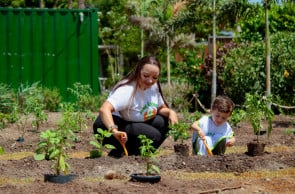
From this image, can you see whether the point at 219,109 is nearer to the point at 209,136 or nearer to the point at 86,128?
the point at 209,136

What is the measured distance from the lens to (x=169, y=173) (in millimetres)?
7105

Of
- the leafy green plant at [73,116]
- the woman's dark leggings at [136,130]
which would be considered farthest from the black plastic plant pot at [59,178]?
the leafy green plant at [73,116]

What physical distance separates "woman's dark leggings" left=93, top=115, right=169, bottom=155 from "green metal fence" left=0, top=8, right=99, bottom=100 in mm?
9629

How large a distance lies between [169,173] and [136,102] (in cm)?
125

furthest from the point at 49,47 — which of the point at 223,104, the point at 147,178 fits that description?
the point at 147,178

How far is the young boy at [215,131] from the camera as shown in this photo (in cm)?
827

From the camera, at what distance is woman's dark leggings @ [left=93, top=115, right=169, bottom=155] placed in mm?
8141

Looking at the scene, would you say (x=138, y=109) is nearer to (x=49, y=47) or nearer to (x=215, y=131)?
(x=215, y=131)

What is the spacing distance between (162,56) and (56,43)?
35.1 ft

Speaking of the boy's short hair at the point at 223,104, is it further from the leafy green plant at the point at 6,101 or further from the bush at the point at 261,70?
the bush at the point at 261,70

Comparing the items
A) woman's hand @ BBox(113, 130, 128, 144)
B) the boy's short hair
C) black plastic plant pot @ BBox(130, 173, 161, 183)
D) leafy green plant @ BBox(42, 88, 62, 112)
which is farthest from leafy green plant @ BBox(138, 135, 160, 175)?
leafy green plant @ BBox(42, 88, 62, 112)

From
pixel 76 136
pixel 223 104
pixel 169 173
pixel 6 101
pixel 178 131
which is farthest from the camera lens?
pixel 6 101

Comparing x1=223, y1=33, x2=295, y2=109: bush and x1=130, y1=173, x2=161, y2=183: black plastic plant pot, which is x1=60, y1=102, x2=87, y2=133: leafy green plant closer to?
x1=130, y1=173, x2=161, y2=183: black plastic plant pot

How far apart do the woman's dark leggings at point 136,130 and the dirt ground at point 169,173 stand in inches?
12.3
